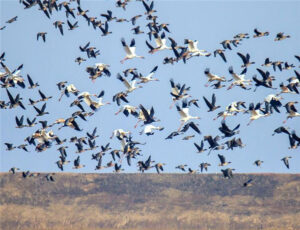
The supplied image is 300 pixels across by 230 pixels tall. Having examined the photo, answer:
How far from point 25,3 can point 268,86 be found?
16.0m

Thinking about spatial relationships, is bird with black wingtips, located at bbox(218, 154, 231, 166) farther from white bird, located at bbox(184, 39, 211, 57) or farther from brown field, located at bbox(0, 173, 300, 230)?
brown field, located at bbox(0, 173, 300, 230)

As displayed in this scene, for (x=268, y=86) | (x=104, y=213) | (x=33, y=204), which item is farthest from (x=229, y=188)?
(x=268, y=86)

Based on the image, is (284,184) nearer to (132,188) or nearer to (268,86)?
(132,188)

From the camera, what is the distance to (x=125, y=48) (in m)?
49.8

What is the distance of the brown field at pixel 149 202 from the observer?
62812mm

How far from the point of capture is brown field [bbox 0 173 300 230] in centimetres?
6281

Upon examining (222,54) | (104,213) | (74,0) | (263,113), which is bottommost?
(104,213)

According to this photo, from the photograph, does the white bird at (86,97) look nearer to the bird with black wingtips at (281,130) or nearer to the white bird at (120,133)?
the white bird at (120,133)

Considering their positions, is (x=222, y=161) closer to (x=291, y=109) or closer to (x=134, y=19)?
(x=291, y=109)

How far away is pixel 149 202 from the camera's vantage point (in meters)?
65.8

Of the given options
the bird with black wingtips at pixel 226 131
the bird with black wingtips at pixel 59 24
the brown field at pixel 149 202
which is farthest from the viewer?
the brown field at pixel 149 202

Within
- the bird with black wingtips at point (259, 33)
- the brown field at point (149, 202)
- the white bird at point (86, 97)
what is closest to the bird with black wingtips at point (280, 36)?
the bird with black wingtips at point (259, 33)

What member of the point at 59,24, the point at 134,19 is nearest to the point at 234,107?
the point at 134,19

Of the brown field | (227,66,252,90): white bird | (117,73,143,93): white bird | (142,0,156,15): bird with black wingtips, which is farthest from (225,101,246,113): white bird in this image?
the brown field
